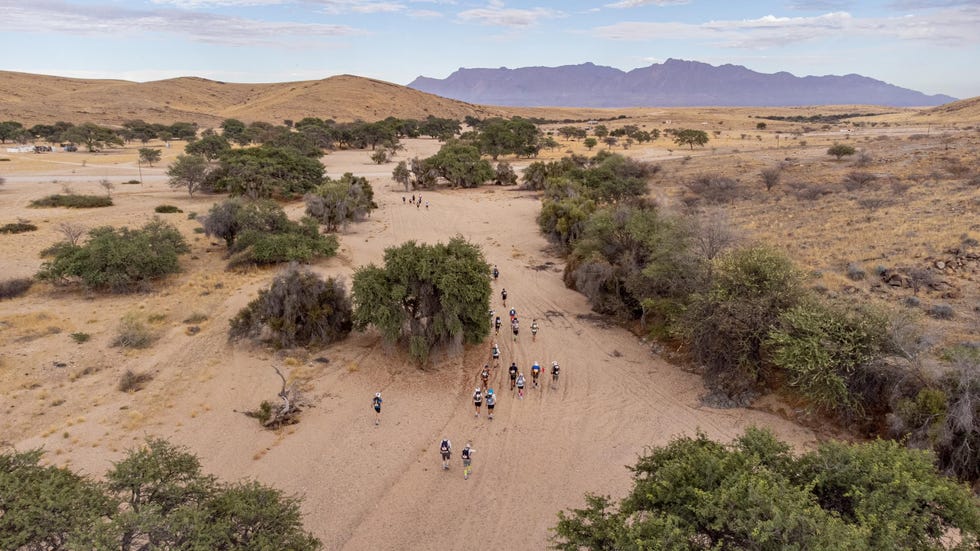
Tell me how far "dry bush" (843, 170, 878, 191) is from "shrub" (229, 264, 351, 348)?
42.2 meters

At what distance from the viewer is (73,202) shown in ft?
156

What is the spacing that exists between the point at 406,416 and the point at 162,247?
21756mm

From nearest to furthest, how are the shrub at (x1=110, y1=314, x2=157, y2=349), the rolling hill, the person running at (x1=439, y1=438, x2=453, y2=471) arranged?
the person running at (x1=439, y1=438, x2=453, y2=471) → the shrub at (x1=110, y1=314, x2=157, y2=349) → the rolling hill

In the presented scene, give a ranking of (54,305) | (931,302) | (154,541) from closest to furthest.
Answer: (154,541)
(931,302)
(54,305)

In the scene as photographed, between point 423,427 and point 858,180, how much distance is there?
45342 millimetres

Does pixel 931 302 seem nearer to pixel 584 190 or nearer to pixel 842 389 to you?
pixel 842 389

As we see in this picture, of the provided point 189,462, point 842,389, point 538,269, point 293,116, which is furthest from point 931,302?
point 293,116

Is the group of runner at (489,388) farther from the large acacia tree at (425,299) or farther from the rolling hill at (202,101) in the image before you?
the rolling hill at (202,101)

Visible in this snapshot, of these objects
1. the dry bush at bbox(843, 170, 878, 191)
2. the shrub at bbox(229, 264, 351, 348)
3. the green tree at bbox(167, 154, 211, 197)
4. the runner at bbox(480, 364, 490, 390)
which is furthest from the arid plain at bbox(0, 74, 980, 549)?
the green tree at bbox(167, 154, 211, 197)

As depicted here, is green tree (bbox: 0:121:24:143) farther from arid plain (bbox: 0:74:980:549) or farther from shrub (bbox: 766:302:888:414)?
shrub (bbox: 766:302:888:414)

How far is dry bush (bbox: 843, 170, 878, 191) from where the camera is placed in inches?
1690

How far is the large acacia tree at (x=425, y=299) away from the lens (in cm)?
2067

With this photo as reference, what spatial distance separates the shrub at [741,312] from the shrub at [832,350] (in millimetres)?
1288

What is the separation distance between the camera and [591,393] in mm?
19281
